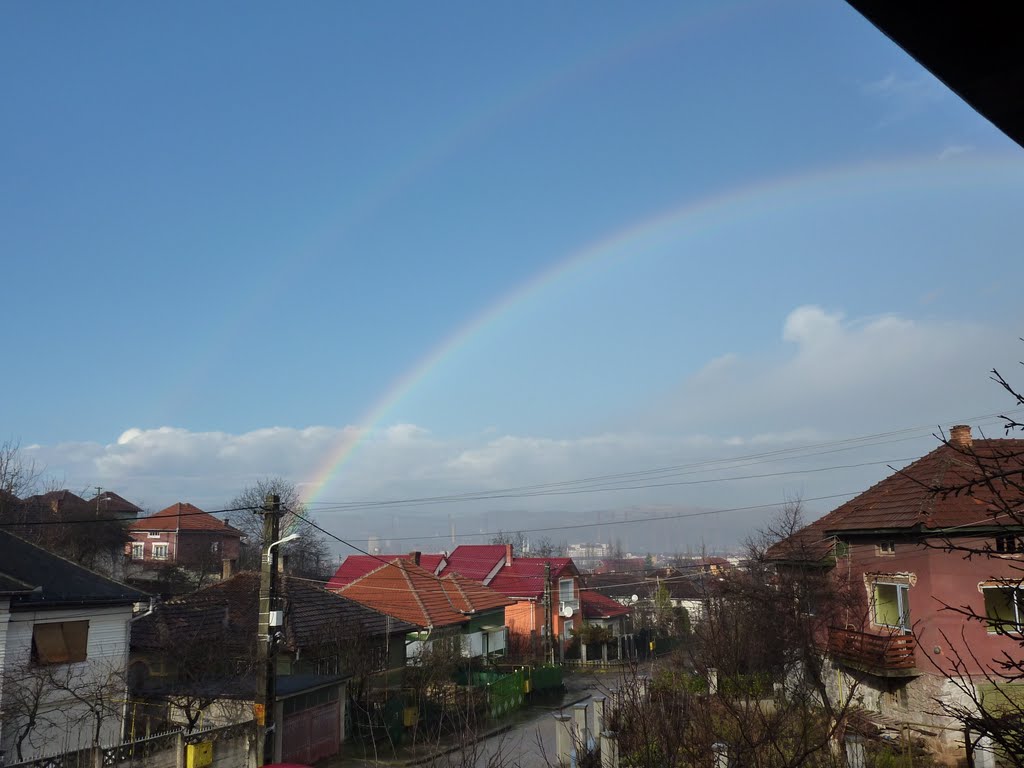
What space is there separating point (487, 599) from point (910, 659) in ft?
96.1

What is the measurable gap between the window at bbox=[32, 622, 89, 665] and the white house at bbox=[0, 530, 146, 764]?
0.02 metres

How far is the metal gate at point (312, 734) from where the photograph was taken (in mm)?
21922

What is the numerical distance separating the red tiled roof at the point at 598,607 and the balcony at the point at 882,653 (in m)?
40.0

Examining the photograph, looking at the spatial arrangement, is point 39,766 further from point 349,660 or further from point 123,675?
point 349,660

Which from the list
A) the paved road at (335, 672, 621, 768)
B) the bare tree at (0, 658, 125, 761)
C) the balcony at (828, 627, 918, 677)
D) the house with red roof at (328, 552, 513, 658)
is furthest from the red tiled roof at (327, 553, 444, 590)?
the balcony at (828, 627, 918, 677)

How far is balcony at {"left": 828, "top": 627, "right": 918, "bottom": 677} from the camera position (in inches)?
787

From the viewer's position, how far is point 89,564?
1972 inches

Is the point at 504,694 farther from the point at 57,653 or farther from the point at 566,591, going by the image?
the point at 566,591

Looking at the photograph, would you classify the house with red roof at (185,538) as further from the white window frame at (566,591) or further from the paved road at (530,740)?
the paved road at (530,740)

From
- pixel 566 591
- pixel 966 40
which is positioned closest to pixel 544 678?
pixel 566 591

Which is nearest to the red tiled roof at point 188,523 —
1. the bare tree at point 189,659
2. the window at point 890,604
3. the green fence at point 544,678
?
the green fence at point 544,678

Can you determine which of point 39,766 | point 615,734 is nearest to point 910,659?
point 615,734

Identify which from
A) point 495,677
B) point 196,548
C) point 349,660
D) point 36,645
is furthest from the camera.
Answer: point 196,548

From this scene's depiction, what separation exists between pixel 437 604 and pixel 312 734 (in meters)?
18.4
